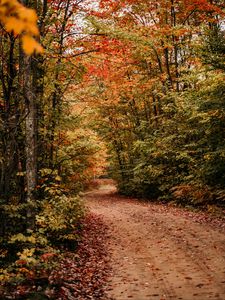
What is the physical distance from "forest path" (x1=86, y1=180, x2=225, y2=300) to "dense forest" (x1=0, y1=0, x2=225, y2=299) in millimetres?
1703

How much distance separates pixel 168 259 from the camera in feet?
28.8

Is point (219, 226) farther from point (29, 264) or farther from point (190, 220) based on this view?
point (29, 264)

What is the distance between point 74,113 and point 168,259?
861 centimetres

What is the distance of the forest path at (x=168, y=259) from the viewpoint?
6664mm

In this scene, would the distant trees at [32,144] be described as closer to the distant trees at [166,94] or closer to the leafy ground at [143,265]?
the leafy ground at [143,265]

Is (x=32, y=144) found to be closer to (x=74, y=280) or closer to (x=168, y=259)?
(x=74, y=280)

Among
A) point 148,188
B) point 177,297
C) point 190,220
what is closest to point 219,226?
point 190,220

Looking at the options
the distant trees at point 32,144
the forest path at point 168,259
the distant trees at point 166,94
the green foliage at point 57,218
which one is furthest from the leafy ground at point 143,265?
the distant trees at point 166,94

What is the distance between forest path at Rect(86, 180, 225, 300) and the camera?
6.66m

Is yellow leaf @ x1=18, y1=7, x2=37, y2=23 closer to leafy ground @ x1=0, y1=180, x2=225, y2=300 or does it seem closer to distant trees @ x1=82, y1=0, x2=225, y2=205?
leafy ground @ x1=0, y1=180, x2=225, y2=300

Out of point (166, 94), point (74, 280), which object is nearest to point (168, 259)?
point (74, 280)

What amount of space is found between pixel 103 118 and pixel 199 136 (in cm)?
1286

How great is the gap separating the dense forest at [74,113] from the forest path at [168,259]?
170cm

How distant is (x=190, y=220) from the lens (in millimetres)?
13508
